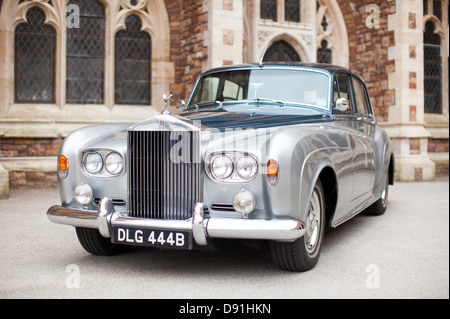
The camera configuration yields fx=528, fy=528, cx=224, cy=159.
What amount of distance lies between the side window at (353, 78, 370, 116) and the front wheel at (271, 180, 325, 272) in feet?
6.35

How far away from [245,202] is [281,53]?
358 inches

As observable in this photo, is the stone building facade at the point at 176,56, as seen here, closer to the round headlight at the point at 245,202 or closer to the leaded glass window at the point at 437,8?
the leaded glass window at the point at 437,8

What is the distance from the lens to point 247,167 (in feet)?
11.4

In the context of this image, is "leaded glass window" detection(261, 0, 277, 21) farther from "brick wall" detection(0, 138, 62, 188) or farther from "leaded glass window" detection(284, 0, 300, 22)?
"brick wall" detection(0, 138, 62, 188)

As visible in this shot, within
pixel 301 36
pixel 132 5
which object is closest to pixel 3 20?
pixel 132 5

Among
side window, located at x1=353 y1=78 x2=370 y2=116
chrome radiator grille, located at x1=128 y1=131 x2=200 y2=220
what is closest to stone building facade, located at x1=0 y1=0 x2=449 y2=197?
side window, located at x1=353 y1=78 x2=370 y2=116

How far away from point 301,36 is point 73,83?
5150 millimetres

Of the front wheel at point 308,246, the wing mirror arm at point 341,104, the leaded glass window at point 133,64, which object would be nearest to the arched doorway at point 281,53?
the leaded glass window at point 133,64

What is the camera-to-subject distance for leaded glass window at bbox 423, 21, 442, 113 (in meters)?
12.9

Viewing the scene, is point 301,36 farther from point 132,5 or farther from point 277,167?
point 277,167

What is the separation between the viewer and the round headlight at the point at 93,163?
3902mm

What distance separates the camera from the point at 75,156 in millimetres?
3973

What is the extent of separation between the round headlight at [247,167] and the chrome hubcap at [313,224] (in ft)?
2.26

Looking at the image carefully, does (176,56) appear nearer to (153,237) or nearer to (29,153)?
(29,153)
